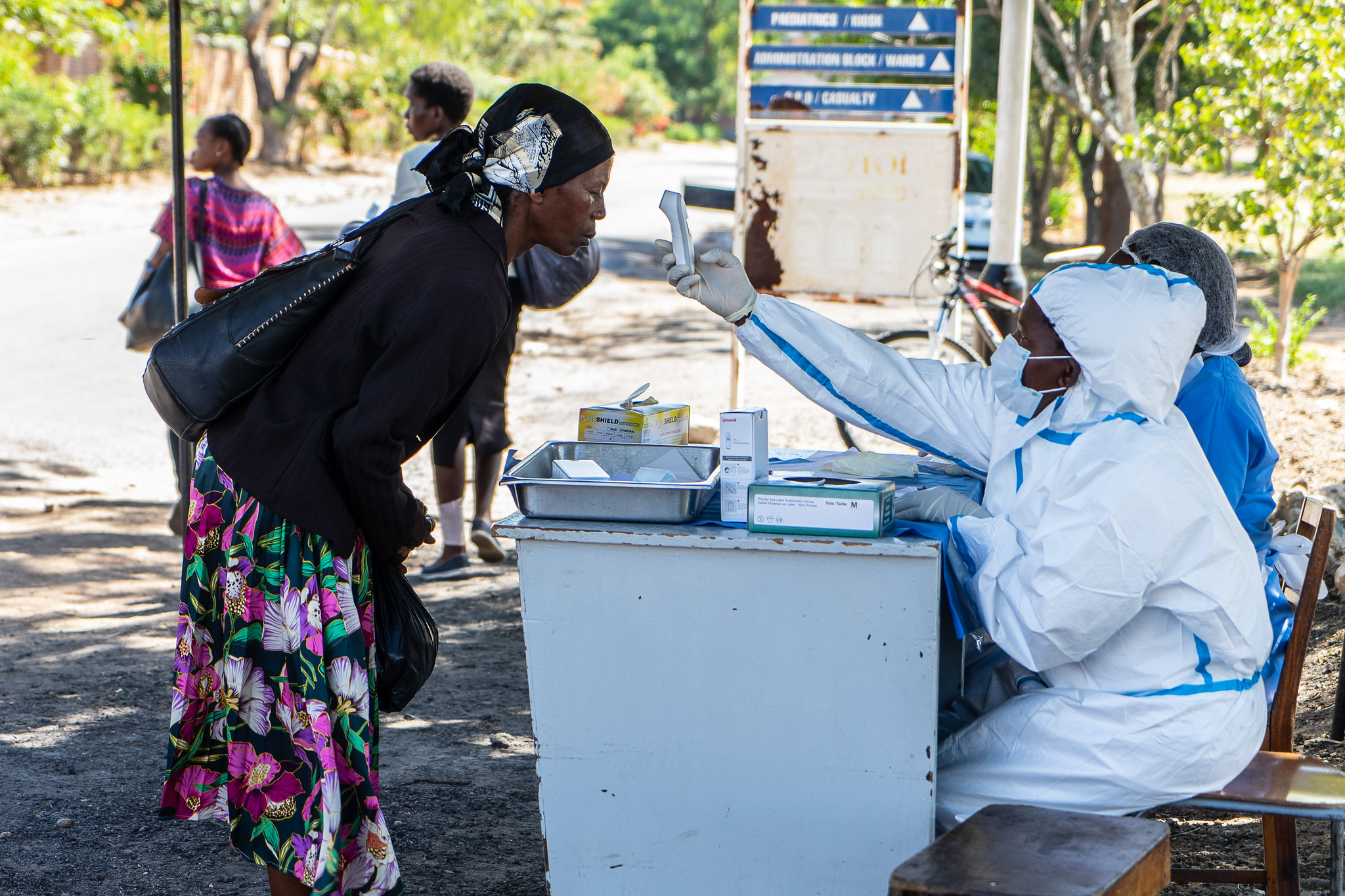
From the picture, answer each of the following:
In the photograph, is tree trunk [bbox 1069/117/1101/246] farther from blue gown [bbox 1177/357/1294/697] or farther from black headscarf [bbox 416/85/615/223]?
black headscarf [bbox 416/85/615/223]

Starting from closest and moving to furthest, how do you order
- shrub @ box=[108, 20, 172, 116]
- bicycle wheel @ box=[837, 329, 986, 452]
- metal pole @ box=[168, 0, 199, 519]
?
metal pole @ box=[168, 0, 199, 519]
bicycle wheel @ box=[837, 329, 986, 452]
shrub @ box=[108, 20, 172, 116]

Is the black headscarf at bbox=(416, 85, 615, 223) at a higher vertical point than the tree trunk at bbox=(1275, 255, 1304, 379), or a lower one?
higher

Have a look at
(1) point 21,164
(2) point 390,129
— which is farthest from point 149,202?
(2) point 390,129

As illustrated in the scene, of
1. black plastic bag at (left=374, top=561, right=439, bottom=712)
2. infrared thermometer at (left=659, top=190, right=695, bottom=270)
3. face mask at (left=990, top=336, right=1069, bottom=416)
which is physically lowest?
black plastic bag at (left=374, top=561, right=439, bottom=712)

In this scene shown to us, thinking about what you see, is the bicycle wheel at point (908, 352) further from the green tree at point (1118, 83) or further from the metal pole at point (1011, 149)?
the green tree at point (1118, 83)

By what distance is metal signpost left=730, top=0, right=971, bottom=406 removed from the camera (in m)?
6.26

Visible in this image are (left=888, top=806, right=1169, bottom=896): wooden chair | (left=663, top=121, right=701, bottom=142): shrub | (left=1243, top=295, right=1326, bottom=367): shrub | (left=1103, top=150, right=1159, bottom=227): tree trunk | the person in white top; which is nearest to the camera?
(left=888, top=806, right=1169, bottom=896): wooden chair

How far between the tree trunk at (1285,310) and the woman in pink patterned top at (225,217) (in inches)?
238

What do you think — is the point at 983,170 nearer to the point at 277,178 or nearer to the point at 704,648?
the point at 704,648

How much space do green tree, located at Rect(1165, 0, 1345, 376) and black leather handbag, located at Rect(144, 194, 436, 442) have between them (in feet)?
23.0

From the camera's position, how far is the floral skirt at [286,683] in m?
2.17

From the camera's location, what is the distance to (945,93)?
650cm

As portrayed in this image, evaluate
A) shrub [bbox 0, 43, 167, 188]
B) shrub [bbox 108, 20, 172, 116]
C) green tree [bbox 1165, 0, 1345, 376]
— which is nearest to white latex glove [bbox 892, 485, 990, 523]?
green tree [bbox 1165, 0, 1345, 376]

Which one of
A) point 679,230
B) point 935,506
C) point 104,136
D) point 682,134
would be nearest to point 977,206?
point 679,230
